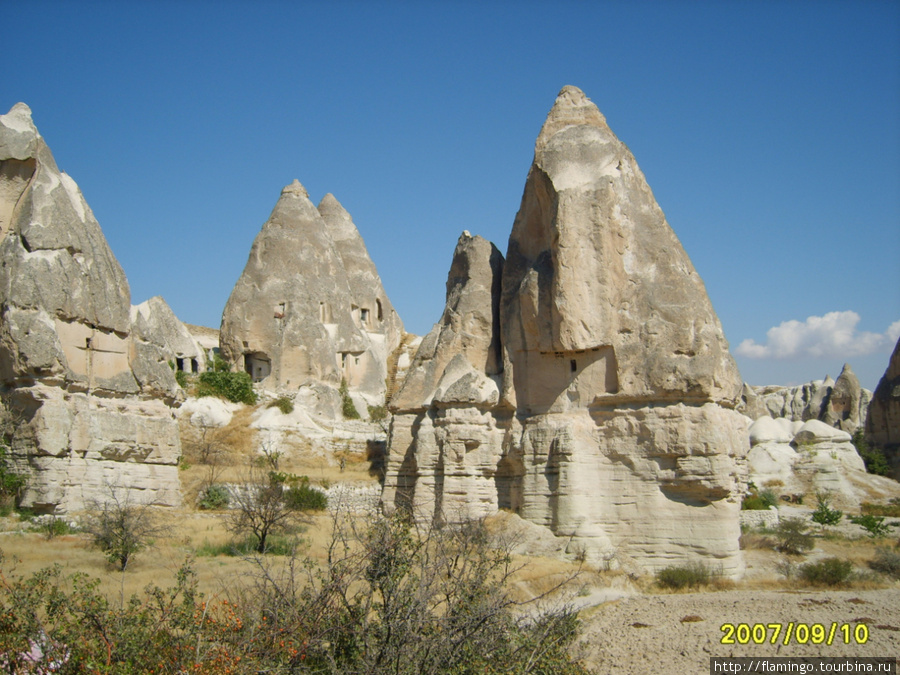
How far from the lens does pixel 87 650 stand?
254 inches

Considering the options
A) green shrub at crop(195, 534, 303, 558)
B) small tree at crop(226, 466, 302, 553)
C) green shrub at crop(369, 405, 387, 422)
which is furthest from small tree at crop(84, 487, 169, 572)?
green shrub at crop(369, 405, 387, 422)

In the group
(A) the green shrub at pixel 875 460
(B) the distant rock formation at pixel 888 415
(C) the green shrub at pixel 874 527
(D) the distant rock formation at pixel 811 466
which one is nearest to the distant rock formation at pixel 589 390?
(C) the green shrub at pixel 874 527

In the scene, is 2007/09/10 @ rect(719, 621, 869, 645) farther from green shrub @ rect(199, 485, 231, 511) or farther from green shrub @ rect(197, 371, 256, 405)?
green shrub @ rect(197, 371, 256, 405)

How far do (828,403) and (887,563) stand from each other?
3276cm

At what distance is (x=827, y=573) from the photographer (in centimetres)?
1561

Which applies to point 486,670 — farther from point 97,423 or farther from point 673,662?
point 97,423

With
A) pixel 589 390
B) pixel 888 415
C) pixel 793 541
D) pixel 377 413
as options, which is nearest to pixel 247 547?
pixel 589 390

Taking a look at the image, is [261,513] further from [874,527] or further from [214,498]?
[874,527]

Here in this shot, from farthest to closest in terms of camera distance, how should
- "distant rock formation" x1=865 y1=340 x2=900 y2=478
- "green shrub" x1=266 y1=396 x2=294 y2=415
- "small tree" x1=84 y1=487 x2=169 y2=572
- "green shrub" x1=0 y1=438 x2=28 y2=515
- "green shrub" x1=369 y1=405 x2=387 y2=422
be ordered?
1. "distant rock formation" x1=865 y1=340 x2=900 y2=478
2. "green shrub" x1=369 y1=405 x2=387 y2=422
3. "green shrub" x1=266 y1=396 x2=294 y2=415
4. "green shrub" x1=0 y1=438 x2=28 y2=515
5. "small tree" x1=84 y1=487 x2=169 y2=572

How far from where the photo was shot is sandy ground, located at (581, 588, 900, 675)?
33.9 ft

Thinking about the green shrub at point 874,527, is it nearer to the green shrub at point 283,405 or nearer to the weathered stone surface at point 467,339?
the weathered stone surface at point 467,339

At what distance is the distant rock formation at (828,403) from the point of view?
4509 cm

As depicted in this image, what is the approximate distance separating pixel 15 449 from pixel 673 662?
1098 centimetres

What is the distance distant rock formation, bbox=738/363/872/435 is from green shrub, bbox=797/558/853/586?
2696 cm
